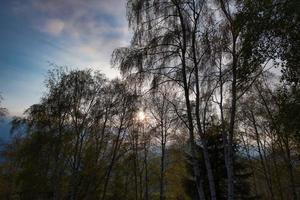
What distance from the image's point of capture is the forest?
Answer: 7691 mm

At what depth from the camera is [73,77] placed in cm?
2098

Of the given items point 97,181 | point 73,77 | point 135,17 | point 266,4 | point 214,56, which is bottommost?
point 97,181

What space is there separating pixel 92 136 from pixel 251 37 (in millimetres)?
17263

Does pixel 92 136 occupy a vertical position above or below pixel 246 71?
above

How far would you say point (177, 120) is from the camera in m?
12.1

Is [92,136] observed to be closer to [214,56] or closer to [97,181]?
[97,181]

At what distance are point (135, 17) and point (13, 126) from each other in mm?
15670

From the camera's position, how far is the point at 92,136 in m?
22.6

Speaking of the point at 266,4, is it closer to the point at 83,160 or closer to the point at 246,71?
the point at 246,71

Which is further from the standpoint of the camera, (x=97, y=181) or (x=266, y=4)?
(x=97, y=181)

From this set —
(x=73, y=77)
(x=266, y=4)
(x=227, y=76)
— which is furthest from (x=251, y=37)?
(x=73, y=77)

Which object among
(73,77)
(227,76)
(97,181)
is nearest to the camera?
(227,76)

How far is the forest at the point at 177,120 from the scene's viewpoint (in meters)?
7.69

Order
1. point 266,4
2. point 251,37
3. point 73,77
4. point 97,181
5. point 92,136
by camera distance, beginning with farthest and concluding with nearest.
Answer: point 97,181
point 92,136
point 73,77
point 251,37
point 266,4
